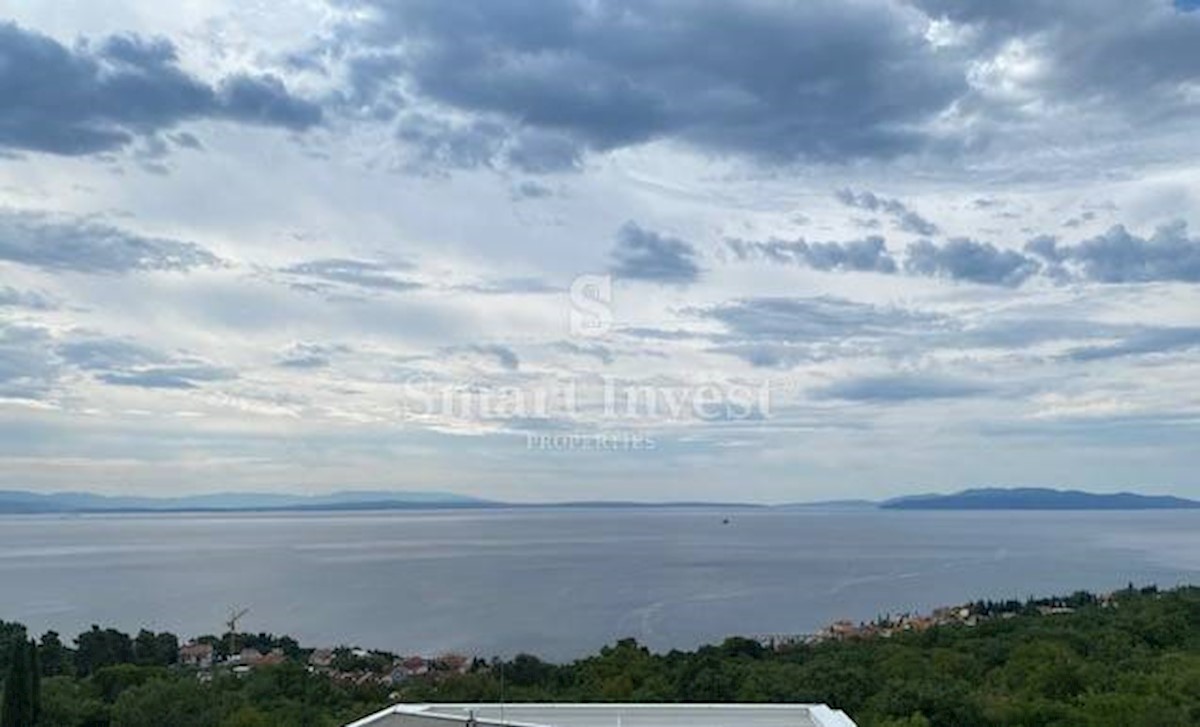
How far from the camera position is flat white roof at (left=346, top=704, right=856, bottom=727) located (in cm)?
714

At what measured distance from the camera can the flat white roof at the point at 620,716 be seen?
281 inches

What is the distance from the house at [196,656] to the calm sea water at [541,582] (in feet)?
17.6

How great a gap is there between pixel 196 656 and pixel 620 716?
746 inches

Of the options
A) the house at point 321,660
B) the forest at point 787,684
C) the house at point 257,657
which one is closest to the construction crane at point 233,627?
the house at point 257,657

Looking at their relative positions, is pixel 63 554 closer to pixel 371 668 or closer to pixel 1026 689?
pixel 371 668

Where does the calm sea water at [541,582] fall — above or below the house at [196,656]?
below

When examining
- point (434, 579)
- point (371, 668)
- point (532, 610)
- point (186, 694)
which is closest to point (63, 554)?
point (434, 579)

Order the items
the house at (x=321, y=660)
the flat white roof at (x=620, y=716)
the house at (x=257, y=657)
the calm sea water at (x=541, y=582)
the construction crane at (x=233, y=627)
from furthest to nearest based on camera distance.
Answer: the calm sea water at (x=541, y=582)
the construction crane at (x=233, y=627)
the house at (x=257, y=657)
the house at (x=321, y=660)
the flat white roof at (x=620, y=716)

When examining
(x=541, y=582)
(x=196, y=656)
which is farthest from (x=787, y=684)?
(x=541, y=582)

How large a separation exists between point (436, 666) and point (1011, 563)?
46.1 m

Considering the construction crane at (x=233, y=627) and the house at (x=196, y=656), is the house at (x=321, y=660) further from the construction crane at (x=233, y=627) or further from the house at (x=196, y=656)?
the house at (x=196, y=656)

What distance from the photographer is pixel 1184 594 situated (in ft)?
81.4

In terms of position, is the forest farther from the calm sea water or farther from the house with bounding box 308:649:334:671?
the calm sea water

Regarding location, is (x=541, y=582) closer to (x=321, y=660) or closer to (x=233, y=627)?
(x=233, y=627)
